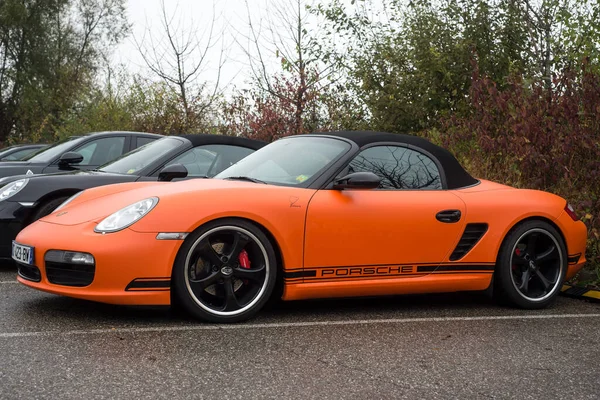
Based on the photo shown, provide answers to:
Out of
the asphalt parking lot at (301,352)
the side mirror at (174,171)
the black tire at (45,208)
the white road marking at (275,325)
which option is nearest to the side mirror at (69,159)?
the black tire at (45,208)

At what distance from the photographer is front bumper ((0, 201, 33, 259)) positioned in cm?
761

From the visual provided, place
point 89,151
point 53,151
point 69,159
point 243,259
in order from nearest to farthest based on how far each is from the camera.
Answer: point 243,259
point 69,159
point 89,151
point 53,151

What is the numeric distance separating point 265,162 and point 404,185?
1.08 meters

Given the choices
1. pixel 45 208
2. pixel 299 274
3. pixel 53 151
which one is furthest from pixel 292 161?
pixel 53 151

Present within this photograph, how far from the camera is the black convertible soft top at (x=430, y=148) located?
6.22 metres

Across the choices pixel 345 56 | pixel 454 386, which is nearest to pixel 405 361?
pixel 454 386

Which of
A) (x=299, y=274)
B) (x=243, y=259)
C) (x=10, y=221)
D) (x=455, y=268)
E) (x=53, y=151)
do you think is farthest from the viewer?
(x=53, y=151)

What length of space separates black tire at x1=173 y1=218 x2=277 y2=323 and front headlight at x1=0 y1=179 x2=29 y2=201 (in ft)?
10.6

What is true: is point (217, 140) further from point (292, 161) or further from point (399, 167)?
point (399, 167)

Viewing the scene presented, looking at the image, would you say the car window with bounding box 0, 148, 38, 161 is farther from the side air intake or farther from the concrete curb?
the side air intake

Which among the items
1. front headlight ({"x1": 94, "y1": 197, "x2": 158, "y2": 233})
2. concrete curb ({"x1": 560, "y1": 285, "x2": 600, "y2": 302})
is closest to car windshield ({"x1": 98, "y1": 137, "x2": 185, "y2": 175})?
front headlight ({"x1": 94, "y1": 197, "x2": 158, "y2": 233})

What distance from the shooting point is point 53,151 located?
10.8 metres

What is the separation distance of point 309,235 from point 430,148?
1.47m

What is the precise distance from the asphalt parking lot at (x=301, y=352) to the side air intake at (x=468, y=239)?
0.44 metres
